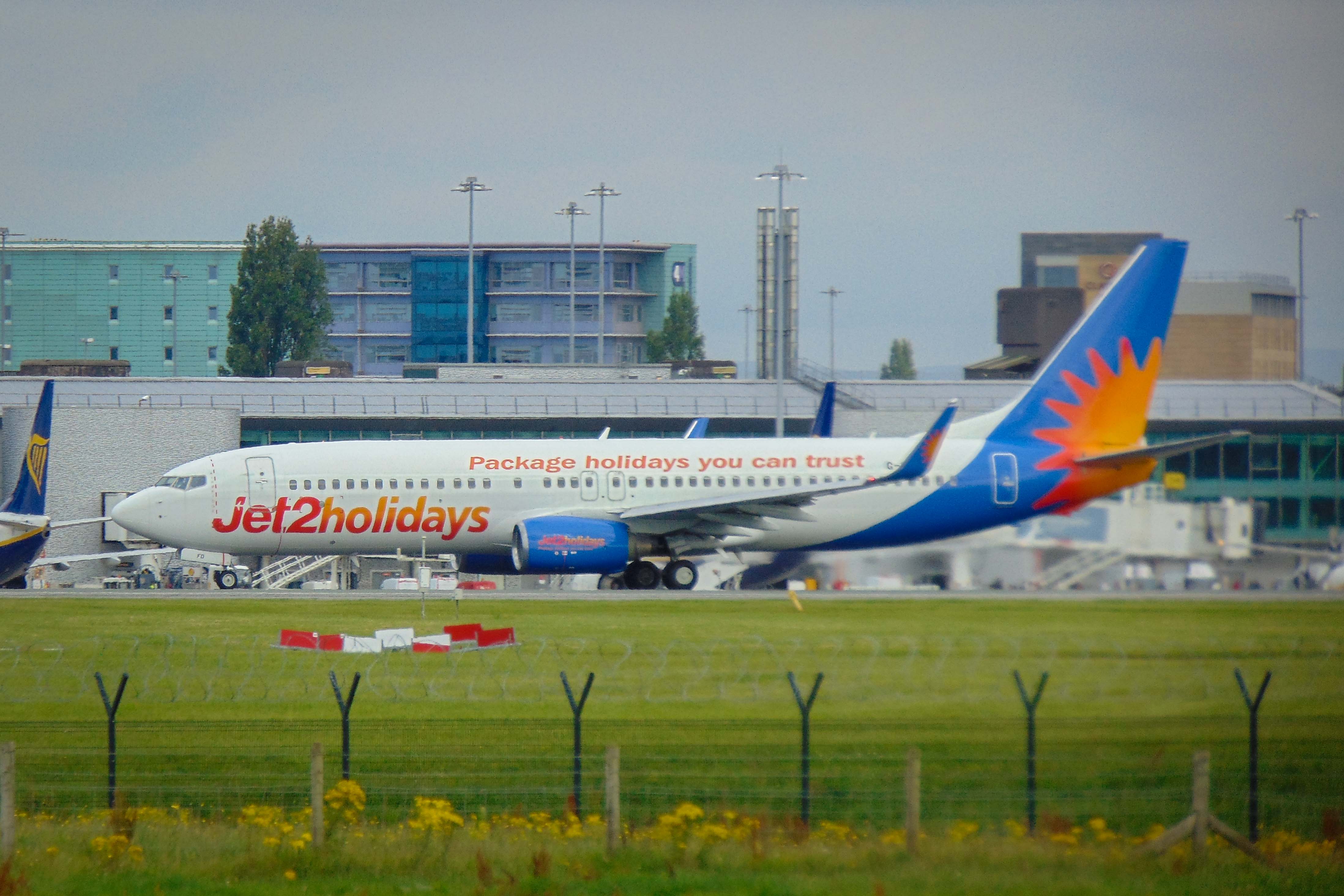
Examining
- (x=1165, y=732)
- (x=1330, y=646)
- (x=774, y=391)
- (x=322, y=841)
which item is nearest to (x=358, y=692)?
(x=322, y=841)

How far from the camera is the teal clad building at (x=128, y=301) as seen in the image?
124 m

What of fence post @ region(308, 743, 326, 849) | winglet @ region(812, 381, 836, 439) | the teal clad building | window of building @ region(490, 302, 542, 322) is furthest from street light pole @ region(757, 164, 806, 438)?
window of building @ region(490, 302, 542, 322)

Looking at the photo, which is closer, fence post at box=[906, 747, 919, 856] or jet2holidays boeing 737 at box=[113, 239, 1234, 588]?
fence post at box=[906, 747, 919, 856]

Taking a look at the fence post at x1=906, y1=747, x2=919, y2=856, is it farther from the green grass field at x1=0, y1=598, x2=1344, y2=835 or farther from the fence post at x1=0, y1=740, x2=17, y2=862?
the fence post at x1=0, y1=740, x2=17, y2=862

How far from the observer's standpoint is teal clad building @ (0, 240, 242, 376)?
12438 cm

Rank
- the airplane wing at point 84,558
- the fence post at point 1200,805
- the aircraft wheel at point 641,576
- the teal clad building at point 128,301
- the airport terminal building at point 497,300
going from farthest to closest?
the airport terminal building at point 497,300, the teal clad building at point 128,301, the airplane wing at point 84,558, the aircraft wheel at point 641,576, the fence post at point 1200,805

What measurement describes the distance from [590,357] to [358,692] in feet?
461

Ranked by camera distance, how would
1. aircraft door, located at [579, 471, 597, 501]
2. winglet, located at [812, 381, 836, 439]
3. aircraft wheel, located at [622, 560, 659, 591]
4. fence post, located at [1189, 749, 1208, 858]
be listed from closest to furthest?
1. fence post, located at [1189, 749, 1208, 858]
2. aircraft door, located at [579, 471, 597, 501]
3. aircraft wheel, located at [622, 560, 659, 591]
4. winglet, located at [812, 381, 836, 439]

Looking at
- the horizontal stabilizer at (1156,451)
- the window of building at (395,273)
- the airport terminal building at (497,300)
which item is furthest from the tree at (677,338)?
the horizontal stabilizer at (1156,451)

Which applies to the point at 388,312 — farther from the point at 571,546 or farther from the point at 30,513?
the point at 571,546

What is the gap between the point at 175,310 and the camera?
113375 mm

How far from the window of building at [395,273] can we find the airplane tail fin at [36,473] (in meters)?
122

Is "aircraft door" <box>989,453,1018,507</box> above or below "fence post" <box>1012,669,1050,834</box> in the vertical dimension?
above

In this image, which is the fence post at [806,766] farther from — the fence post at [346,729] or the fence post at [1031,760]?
the fence post at [346,729]
